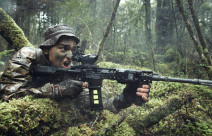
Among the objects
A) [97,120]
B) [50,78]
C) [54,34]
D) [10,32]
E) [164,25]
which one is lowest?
[97,120]

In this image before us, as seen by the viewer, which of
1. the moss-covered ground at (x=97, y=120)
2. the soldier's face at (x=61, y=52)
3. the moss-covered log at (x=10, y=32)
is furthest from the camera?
the moss-covered log at (x=10, y=32)

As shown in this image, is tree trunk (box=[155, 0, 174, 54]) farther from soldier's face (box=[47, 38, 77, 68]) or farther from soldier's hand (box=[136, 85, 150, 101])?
soldier's face (box=[47, 38, 77, 68])

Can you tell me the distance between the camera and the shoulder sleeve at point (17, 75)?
296 cm

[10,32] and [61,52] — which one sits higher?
Result: [10,32]

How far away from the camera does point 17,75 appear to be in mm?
3201

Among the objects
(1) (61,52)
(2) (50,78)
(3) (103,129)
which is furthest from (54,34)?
(3) (103,129)

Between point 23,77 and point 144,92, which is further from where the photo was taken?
point 144,92

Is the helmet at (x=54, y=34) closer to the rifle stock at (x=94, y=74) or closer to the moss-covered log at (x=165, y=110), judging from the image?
the rifle stock at (x=94, y=74)

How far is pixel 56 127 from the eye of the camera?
2887 mm

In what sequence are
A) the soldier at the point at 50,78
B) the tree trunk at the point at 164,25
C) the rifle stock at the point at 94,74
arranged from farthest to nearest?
the tree trunk at the point at 164,25 → the rifle stock at the point at 94,74 → the soldier at the point at 50,78

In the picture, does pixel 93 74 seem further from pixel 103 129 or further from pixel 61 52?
pixel 103 129

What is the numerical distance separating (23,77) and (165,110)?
3.71m

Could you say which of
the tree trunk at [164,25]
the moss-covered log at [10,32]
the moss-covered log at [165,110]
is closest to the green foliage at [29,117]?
the moss-covered log at [165,110]

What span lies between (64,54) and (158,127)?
324 centimetres
